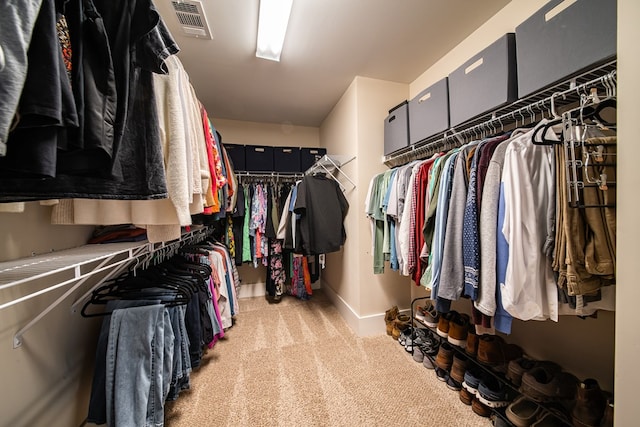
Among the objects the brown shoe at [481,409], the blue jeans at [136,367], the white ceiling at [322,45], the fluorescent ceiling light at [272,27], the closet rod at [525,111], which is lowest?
the brown shoe at [481,409]

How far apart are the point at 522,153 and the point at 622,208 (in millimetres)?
355

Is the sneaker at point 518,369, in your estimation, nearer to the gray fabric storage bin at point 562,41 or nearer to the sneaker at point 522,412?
the sneaker at point 522,412

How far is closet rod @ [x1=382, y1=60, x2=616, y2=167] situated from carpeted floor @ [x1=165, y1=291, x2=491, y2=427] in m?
1.56

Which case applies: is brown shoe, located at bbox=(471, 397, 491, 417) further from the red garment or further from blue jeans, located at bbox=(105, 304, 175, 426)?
blue jeans, located at bbox=(105, 304, 175, 426)

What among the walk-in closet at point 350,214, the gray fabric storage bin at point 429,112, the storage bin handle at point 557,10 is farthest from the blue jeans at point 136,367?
the storage bin handle at point 557,10

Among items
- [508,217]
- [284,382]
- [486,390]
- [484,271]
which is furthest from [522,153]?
[284,382]

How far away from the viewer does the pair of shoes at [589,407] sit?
86 cm

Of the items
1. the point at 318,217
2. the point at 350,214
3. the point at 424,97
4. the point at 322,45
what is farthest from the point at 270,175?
Answer: the point at 424,97

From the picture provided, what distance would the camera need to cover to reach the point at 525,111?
107cm

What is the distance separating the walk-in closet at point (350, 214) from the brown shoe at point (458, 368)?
0.01m

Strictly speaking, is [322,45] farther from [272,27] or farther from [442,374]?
[442,374]

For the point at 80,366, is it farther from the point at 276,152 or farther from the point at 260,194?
the point at 276,152

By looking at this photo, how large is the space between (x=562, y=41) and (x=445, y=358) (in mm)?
1700

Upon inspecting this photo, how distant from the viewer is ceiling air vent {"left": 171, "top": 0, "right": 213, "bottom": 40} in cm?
126
